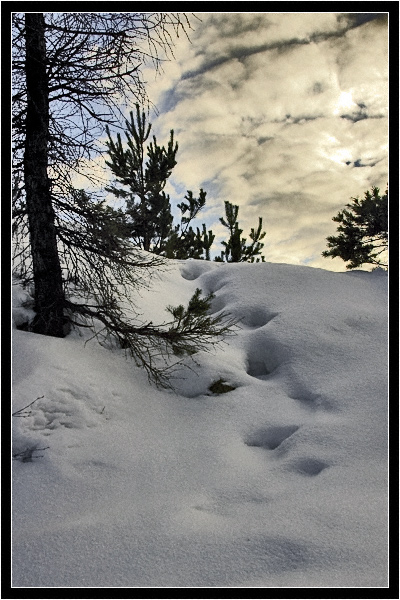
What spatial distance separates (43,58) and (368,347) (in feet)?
17.0

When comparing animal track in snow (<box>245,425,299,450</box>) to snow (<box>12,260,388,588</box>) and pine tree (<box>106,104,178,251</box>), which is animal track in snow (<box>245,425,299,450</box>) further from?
pine tree (<box>106,104,178,251</box>)

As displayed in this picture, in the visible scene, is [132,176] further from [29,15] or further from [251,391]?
[251,391]

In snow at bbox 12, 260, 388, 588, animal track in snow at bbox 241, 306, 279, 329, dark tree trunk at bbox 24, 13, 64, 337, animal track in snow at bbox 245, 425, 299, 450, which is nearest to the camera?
snow at bbox 12, 260, 388, 588

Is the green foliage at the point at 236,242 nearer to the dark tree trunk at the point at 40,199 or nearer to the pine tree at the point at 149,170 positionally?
the pine tree at the point at 149,170

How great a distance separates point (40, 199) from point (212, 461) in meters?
3.46

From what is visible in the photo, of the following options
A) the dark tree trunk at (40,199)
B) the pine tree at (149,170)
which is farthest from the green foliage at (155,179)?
the dark tree trunk at (40,199)

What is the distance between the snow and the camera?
7.55 ft

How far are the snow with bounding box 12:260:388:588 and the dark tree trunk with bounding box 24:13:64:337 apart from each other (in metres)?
0.33

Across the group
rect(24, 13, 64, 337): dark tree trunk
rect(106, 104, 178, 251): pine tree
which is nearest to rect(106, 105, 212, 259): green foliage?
rect(106, 104, 178, 251): pine tree

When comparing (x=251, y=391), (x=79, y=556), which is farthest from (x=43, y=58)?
(x=79, y=556)

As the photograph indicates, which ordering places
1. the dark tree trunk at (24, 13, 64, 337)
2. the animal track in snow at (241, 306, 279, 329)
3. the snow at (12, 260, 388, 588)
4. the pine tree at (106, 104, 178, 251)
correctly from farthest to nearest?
the pine tree at (106, 104, 178, 251), the animal track in snow at (241, 306, 279, 329), the dark tree trunk at (24, 13, 64, 337), the snow at (12, 260, 388, 588)

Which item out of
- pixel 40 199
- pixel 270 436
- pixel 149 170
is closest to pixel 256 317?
pixel 270 436

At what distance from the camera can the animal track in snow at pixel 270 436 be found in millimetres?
3779

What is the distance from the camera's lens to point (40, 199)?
4691 mm
